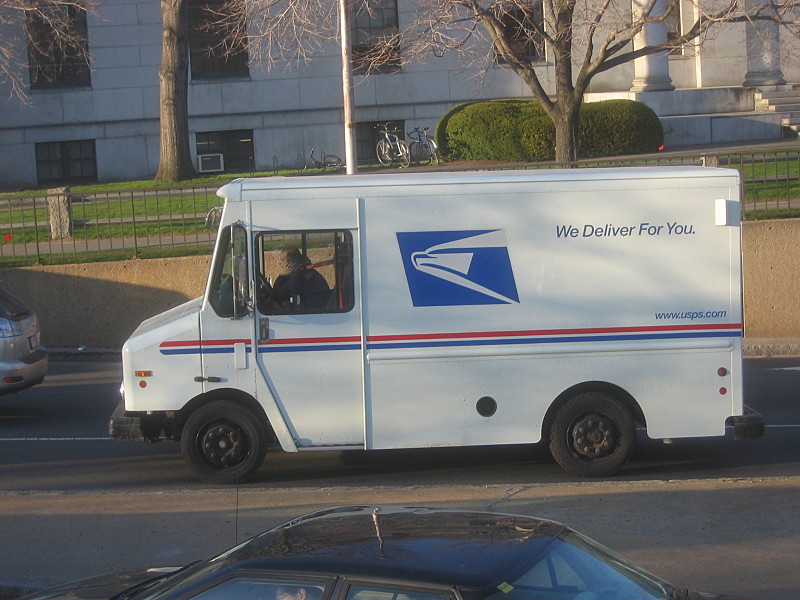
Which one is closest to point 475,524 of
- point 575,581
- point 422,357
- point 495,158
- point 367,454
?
point 575,581

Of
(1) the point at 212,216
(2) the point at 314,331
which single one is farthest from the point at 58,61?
(2) the point at 314,331

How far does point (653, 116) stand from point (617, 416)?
1933 centimetres

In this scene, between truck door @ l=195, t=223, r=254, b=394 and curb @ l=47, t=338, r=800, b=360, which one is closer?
truck door @ l=195, t=223, r=254, b=394

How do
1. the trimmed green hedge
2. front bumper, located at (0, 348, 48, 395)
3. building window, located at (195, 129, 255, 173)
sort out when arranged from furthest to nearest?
building window, located at (195, 129, 255, 173), the trimmed green hedge, front bumper, located at (0, 348, 48, 395)

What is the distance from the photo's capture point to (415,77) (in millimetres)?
31766

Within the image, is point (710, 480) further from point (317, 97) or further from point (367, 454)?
point (317, 97)

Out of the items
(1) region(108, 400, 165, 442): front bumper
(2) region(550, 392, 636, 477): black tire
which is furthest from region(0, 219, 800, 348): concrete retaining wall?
(2) region(550, 392, 636, 477): black tire

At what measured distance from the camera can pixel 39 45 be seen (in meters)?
30.5

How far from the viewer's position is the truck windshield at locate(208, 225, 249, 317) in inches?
325

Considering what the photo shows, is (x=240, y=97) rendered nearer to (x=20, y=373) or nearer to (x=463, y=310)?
(x=20, y=373)

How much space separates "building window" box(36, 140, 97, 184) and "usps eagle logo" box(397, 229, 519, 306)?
25701 millimetres

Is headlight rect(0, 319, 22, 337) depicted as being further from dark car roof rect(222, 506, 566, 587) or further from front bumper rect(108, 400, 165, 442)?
dark car roof rect(222, 506, 566, 587)

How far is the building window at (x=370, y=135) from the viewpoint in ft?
105

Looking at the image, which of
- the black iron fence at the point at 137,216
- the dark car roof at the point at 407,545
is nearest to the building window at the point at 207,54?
the black iron fence at the point at 137,216
